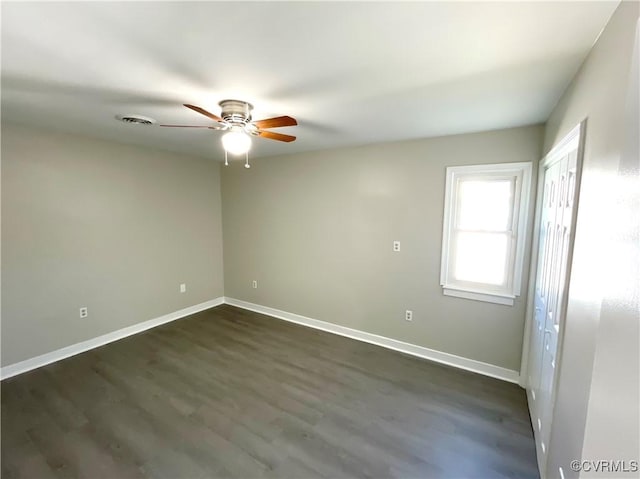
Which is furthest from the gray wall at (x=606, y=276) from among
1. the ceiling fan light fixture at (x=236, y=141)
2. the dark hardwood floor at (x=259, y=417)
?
the ceiling fan light fixture at (x=236, y=141)

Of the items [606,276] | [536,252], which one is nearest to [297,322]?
[536,252]

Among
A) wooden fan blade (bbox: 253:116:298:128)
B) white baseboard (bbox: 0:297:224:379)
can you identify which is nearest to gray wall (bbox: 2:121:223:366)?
white baseboard (bbox: 0:297:224:379)

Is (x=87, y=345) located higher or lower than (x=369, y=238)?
lower

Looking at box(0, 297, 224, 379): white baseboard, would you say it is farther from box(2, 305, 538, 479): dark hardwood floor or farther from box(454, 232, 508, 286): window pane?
box(454, 232, 508, 286): window pane

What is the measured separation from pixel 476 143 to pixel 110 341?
4.71 meters

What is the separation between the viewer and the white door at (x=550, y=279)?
1623mm

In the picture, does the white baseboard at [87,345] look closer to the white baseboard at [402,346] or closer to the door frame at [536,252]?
the white baseboard at [402,346]

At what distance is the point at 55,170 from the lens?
3.06 meters

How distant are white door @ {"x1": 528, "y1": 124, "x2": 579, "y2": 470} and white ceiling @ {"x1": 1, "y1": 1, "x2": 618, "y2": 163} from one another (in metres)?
0.51

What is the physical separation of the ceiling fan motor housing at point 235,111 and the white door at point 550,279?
2.00 meters

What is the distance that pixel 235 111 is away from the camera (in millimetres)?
2080

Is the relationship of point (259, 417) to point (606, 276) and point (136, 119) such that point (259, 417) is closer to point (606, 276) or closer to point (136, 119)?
point (606, 276)

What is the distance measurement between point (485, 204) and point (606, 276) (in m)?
2.07

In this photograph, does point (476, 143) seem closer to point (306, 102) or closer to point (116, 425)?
point (306, 102)
